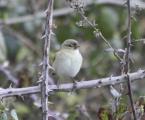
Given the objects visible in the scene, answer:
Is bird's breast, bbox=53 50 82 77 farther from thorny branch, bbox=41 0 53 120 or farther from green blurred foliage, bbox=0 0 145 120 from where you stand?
thorny branch, bbox=41 0 53 120

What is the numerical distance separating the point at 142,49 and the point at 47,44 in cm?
549

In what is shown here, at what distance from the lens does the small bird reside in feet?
16.6

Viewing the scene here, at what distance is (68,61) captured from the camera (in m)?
5.16

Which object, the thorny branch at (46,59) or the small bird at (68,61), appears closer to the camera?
the thorny branch at (46,59)

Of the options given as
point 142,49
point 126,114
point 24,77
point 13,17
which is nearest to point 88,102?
point 142,49

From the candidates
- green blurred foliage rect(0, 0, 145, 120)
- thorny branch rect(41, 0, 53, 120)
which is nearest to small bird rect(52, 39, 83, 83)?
green blurred foliage rect(0, 0, 145, 120)

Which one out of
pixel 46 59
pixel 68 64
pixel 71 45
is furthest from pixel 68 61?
pixel 46 59

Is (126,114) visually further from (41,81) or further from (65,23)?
(65,23)

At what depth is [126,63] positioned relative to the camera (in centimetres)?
312

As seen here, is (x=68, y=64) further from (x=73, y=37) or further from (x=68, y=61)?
(x=73, y=37)

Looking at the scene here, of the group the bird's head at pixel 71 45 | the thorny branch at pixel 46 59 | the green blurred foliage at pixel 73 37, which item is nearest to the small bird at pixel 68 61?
the bird's head at pixel 71 45

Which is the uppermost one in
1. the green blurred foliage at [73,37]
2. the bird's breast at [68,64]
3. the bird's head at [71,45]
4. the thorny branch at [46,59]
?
the green blurred foliage at [73,37]

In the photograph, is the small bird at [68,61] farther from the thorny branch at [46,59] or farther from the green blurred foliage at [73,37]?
the thorny branch at [46,59]

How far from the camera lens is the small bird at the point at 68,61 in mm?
5055
